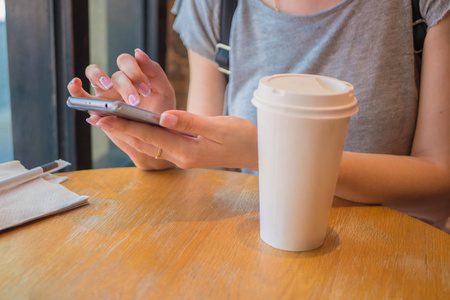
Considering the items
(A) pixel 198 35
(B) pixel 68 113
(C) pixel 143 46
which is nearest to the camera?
(A) pixel 198 35

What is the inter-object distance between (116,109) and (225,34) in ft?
2.28

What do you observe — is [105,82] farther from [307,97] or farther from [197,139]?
[307,97]

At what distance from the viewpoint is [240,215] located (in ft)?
2.57

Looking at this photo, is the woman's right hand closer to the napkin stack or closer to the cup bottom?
the napkin stack

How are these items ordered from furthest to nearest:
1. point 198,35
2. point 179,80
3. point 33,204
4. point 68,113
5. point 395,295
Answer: point 179,80
point 68,113
point 198,35
point 33,204
point 395,295

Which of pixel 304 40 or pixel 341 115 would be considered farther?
pixel 304 40

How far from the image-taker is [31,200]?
769 mm

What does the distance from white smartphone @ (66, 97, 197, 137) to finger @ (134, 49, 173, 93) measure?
10.7 inches

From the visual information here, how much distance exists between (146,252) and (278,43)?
768 mm

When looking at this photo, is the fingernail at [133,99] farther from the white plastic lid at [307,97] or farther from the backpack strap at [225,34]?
the backpack strap at [225,34]

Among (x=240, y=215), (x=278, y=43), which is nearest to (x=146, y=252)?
(x=240, y=215)

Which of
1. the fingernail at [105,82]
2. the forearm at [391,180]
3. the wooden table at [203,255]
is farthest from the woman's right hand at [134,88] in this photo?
the forearm at [391,180]

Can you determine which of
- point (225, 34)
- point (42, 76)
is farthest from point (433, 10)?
point (42, 76)

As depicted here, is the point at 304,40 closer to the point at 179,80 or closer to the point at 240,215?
the point at 240,215
